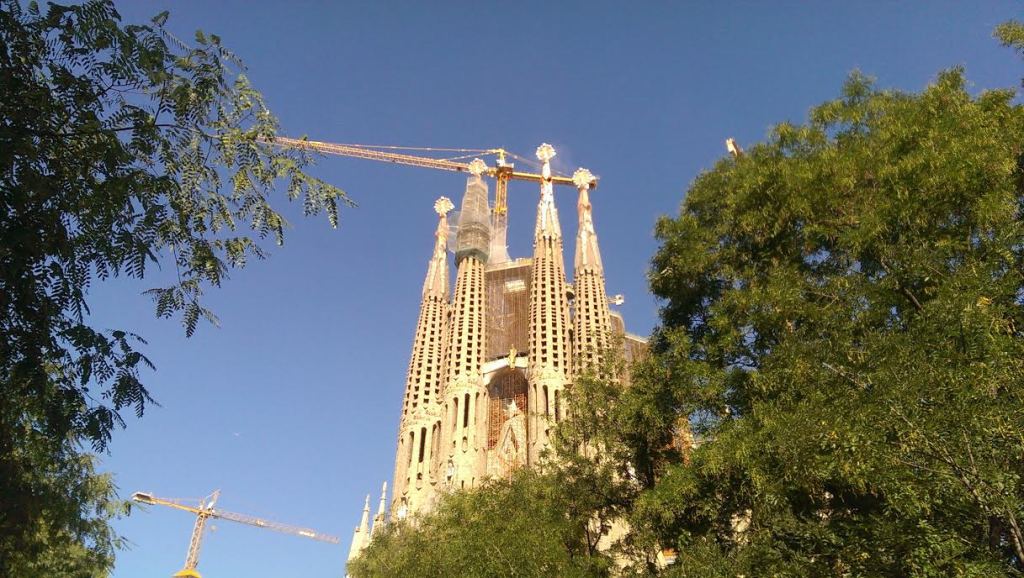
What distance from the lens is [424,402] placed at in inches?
1626

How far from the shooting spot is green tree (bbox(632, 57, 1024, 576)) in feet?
23.0

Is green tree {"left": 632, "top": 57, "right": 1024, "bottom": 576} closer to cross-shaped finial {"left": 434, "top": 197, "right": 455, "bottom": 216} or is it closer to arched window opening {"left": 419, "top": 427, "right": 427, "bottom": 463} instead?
arched window opening {"left": 419, "top": 427, "right": 427, "bottom": 463}

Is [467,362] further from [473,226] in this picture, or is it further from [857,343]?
[857,343]

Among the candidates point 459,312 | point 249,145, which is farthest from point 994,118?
point 459,312

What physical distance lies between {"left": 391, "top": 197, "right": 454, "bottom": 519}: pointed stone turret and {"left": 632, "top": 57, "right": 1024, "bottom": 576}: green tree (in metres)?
26.5

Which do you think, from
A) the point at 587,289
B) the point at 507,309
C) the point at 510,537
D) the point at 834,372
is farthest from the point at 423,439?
Answer: the point at 834,372

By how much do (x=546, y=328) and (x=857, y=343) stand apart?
3125 centimetres

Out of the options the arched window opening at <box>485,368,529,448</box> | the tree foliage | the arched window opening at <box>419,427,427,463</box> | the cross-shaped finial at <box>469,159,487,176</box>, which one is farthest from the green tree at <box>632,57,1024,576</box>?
the cross-shaped finial at <box>469,159,487,176</box>

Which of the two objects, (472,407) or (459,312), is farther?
(459,312)

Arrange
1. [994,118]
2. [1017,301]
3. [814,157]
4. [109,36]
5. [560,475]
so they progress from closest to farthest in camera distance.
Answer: [109,36]
[1017,301]
[994,118]
[814,157]
[560,475]

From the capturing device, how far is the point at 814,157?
11.7 meters

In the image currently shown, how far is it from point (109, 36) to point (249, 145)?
1.32 metres

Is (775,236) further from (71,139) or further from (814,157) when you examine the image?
(71,139)

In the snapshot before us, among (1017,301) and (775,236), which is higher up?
(775,236)
